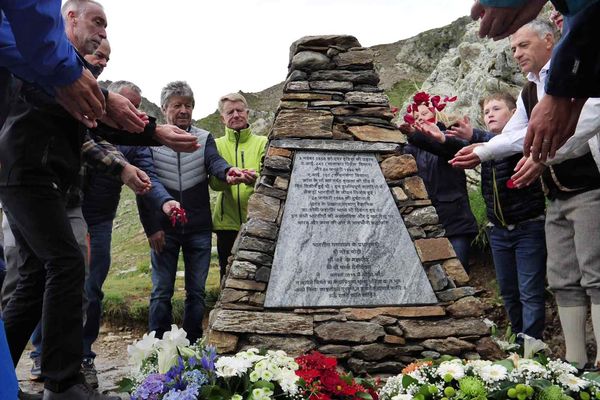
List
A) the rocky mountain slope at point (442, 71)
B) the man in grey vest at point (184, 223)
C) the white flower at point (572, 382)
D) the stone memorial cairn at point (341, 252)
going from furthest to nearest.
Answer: the rocky mountain slope at point (442, 71)
the man in grey vest at point (184, 223)
the stone memorial cairn at point (341, 252)
the white flower at point (572, 382)

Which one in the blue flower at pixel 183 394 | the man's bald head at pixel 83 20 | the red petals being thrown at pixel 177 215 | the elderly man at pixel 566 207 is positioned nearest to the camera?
the blue flower at pixel 183 394

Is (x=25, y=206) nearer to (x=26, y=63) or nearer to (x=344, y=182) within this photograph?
(x=26, y=63)

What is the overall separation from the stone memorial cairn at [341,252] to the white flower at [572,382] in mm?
1226

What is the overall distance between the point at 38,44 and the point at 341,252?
9.51 feet

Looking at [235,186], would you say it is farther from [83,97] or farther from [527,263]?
[83,97]

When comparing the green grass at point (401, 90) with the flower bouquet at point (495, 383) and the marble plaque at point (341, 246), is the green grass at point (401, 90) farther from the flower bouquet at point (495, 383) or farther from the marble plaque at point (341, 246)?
the flower bouquet at point (495, 383)

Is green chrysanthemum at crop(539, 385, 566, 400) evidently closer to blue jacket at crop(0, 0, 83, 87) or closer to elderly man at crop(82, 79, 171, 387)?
blue jacket at crop(0, 0, 83, 87)

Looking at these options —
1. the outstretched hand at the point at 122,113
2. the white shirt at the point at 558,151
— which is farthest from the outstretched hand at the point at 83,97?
the white shirt at the point at 558,151

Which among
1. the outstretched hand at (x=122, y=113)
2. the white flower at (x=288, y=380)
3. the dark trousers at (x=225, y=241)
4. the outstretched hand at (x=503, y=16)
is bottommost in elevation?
the white flower at (x=288, y=380)

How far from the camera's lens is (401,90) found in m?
17.0

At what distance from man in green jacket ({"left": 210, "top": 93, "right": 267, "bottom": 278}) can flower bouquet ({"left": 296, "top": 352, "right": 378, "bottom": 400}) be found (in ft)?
7.03

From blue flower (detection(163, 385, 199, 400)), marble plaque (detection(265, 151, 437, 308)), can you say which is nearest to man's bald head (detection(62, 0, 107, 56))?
marble plaque (detection(265, 151, 437, 308))

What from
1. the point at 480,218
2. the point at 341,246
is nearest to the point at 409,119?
the point at 341,246

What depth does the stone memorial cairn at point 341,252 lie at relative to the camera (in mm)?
3992
